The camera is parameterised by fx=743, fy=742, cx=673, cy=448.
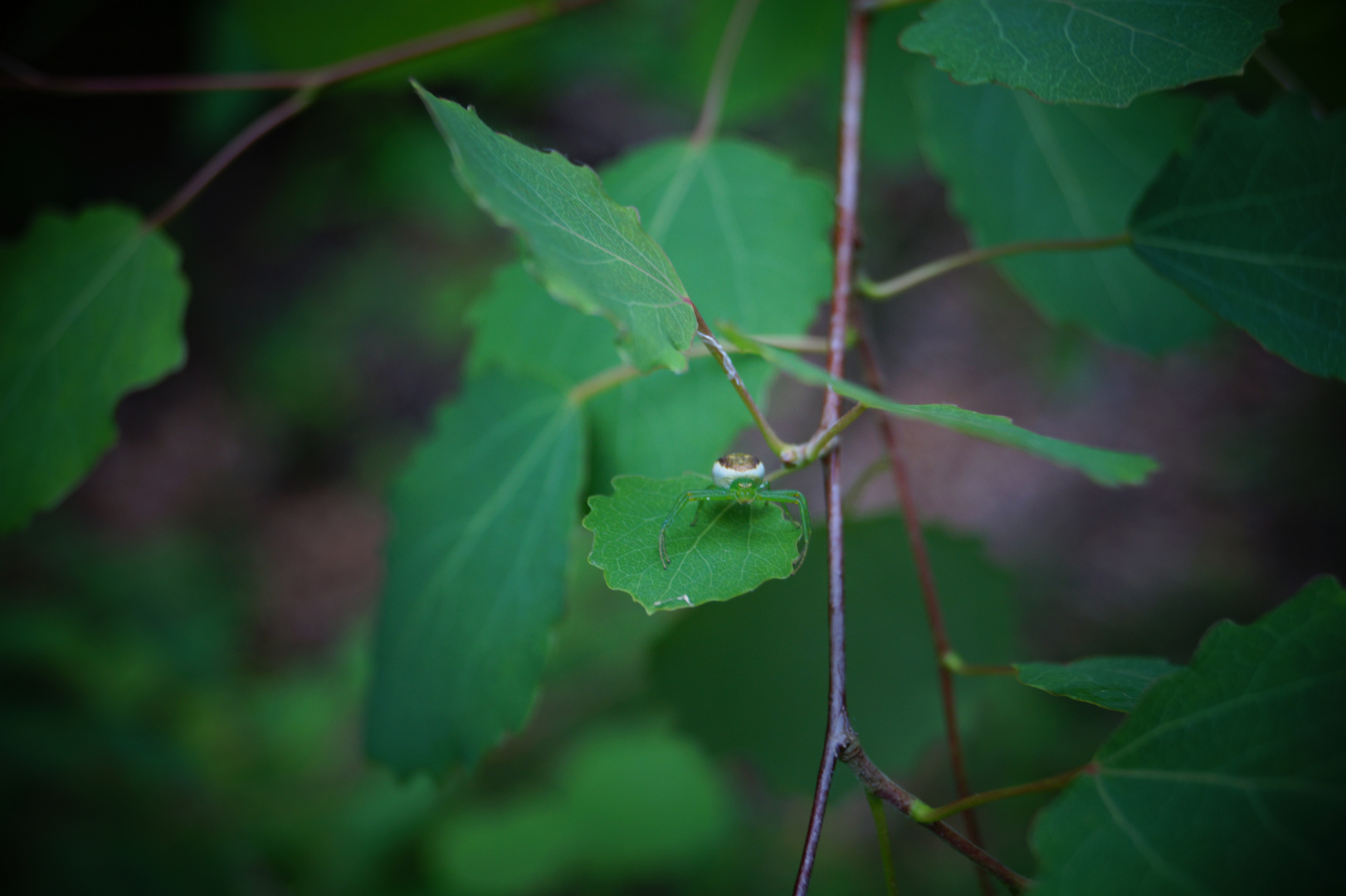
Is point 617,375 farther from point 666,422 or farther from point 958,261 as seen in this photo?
point 958,261

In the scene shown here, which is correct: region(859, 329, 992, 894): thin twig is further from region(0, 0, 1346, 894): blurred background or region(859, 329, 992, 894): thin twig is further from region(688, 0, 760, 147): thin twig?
region(688, 0, 760, 147): thin twig

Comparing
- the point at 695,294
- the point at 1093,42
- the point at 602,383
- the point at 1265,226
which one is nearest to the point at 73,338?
the point at 602,383

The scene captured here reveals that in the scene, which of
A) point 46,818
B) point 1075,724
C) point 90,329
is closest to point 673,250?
point 90,329

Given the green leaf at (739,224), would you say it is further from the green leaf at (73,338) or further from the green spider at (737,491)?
the green leaf at (73,338)

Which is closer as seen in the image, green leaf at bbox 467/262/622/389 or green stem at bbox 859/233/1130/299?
green stem at bbox 859/233/1130/299

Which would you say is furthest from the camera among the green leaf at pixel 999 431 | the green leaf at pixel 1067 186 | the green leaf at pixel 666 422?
the green leaf at pixel 1067 186

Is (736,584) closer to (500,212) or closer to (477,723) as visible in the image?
(500,212)

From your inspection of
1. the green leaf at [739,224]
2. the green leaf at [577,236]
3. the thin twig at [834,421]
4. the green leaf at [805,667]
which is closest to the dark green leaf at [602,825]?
the green leaf at [805,667]

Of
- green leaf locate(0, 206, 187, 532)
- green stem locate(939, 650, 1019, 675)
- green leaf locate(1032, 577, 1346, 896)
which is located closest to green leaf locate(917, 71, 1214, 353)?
green stem locate(939, 650, 1019, 675)
